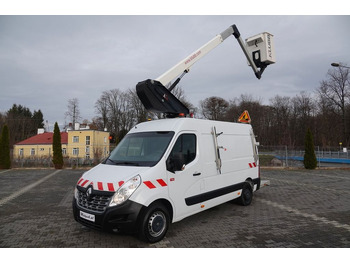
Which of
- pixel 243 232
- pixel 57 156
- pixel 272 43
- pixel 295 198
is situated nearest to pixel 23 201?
pixel 243 232

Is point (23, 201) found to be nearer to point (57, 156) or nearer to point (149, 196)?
point (149, 196)

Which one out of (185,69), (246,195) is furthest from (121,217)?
(185,69)

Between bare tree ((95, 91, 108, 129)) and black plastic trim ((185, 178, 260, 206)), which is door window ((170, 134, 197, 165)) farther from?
bare tree ((95, 91, 108, 129))

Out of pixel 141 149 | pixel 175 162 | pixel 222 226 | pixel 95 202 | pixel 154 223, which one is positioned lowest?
pixel 222 226

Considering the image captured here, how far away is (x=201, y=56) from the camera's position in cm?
728

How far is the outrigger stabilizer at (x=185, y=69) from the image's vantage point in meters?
5.83

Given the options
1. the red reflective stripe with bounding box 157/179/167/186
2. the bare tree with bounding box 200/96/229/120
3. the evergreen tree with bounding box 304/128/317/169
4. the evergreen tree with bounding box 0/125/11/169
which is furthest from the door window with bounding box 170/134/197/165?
the bare tree with bounding box 200/96/229/120

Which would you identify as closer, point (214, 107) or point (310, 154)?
point (310, 154)

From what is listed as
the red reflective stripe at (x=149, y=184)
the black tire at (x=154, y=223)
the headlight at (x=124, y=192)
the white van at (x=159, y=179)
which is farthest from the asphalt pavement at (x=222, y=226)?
the red reflective stripe at (x=149, y=184)

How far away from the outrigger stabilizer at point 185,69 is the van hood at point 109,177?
2061 millimetres

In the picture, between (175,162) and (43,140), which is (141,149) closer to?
(175,162)

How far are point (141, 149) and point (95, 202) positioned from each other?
1.40 metres

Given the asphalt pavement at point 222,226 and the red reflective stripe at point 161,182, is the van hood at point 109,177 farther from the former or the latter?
the asphalt pavement at point 222,226

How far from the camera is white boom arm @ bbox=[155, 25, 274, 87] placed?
6.56m
